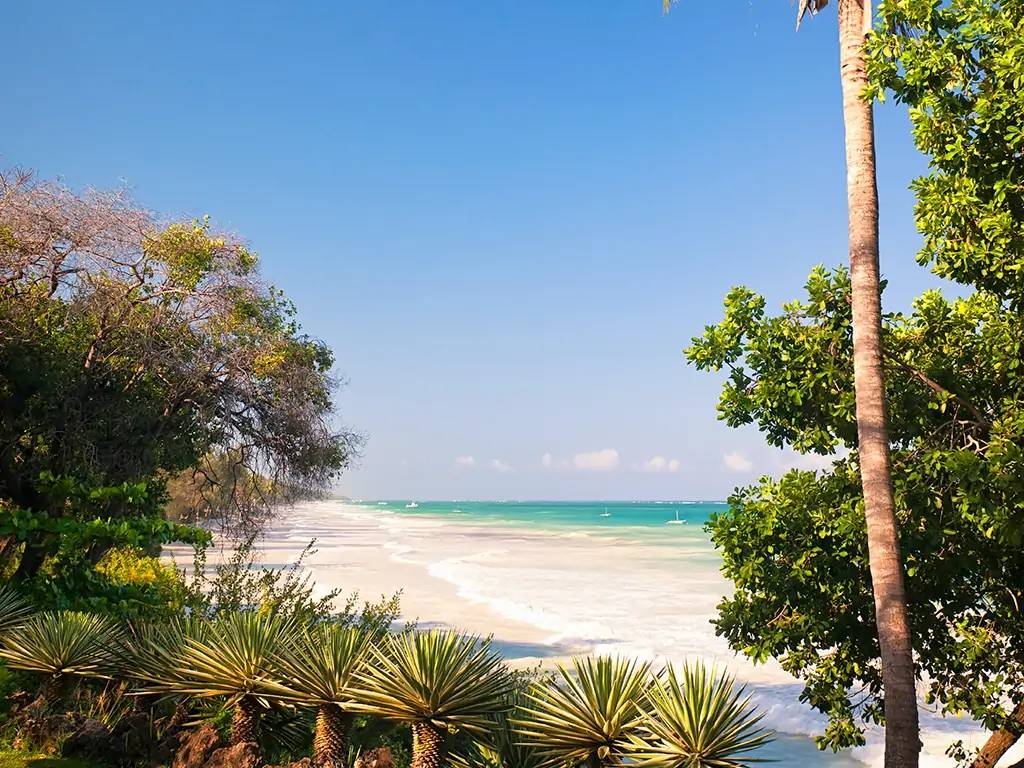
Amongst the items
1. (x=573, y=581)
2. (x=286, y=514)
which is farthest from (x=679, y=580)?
(x=286, y=514)

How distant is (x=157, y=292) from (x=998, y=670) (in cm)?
1373

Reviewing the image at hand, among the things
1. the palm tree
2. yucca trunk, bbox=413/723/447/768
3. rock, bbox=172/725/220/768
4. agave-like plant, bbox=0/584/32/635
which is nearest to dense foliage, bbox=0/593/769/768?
yucca trunk, bbox=413/723/447/768

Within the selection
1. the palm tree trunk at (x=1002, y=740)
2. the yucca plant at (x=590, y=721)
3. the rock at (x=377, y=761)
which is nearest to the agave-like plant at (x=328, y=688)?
the rock at (x=377, y=761)

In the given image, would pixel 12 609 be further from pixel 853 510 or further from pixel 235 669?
pixel 853 510

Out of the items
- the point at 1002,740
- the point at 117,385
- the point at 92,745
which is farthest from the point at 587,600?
the point at 92,745

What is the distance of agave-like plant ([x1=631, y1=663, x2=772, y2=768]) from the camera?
219 inches

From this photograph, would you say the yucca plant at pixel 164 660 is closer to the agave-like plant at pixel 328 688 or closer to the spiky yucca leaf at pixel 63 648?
the spiky yucca leaf at pixel 63 648

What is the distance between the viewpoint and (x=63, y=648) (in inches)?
332

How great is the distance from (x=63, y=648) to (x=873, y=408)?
823cm

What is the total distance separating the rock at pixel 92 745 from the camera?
7566mm

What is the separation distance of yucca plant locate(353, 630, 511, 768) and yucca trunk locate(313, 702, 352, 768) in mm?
363

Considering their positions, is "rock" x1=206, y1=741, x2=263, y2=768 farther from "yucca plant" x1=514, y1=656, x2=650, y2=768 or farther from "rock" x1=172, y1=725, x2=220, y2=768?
"yucca plant" x1=514, y1=656, x2=650, y2=768

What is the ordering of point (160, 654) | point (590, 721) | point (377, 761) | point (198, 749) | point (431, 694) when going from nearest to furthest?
point (590, 721) → point (431, 694) → point (377, 761) → point (198, 749) → point (160, 654)

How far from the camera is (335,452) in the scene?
18.6m
